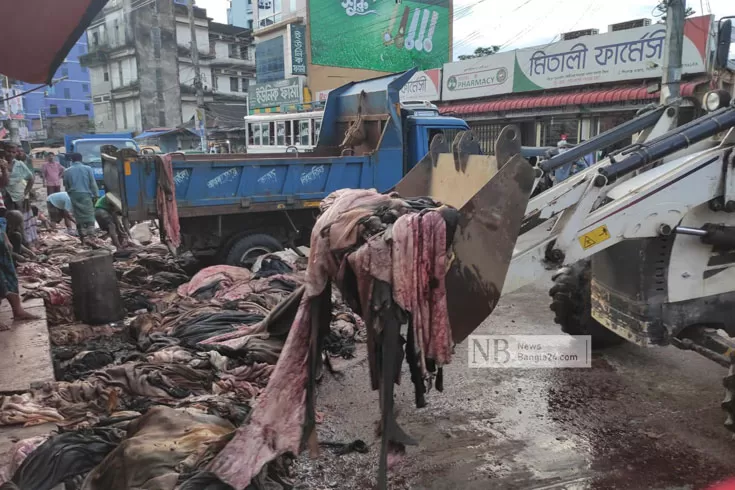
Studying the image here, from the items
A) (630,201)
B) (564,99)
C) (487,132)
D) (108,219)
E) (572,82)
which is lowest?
(108,219)

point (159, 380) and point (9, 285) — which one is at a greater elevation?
point (9, 285)

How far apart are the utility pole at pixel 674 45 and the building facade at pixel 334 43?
64.0 ft

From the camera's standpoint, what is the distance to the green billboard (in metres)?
29.7

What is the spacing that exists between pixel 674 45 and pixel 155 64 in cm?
3973

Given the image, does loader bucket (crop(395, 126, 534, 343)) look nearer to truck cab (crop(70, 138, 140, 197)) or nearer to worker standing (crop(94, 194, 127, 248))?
worker standing (crop(94, 194, 127, 248))

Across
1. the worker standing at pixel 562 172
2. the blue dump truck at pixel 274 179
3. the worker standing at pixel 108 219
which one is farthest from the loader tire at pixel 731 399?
the worker standing at pixel 108 219

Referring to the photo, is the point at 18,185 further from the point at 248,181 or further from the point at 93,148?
the point at 93,148

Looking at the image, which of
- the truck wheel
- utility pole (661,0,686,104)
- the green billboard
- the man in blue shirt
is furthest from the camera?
the green billboard

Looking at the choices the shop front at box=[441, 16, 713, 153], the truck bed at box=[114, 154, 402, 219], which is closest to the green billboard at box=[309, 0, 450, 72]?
the shop front at box=[441, 16, 713, 153]

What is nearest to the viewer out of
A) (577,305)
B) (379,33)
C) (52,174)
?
(577,305)

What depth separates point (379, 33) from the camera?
32.2 m

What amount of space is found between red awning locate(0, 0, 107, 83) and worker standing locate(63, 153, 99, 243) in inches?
188

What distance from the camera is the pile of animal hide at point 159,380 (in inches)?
117

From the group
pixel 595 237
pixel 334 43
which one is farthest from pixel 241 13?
pixel 595 237
